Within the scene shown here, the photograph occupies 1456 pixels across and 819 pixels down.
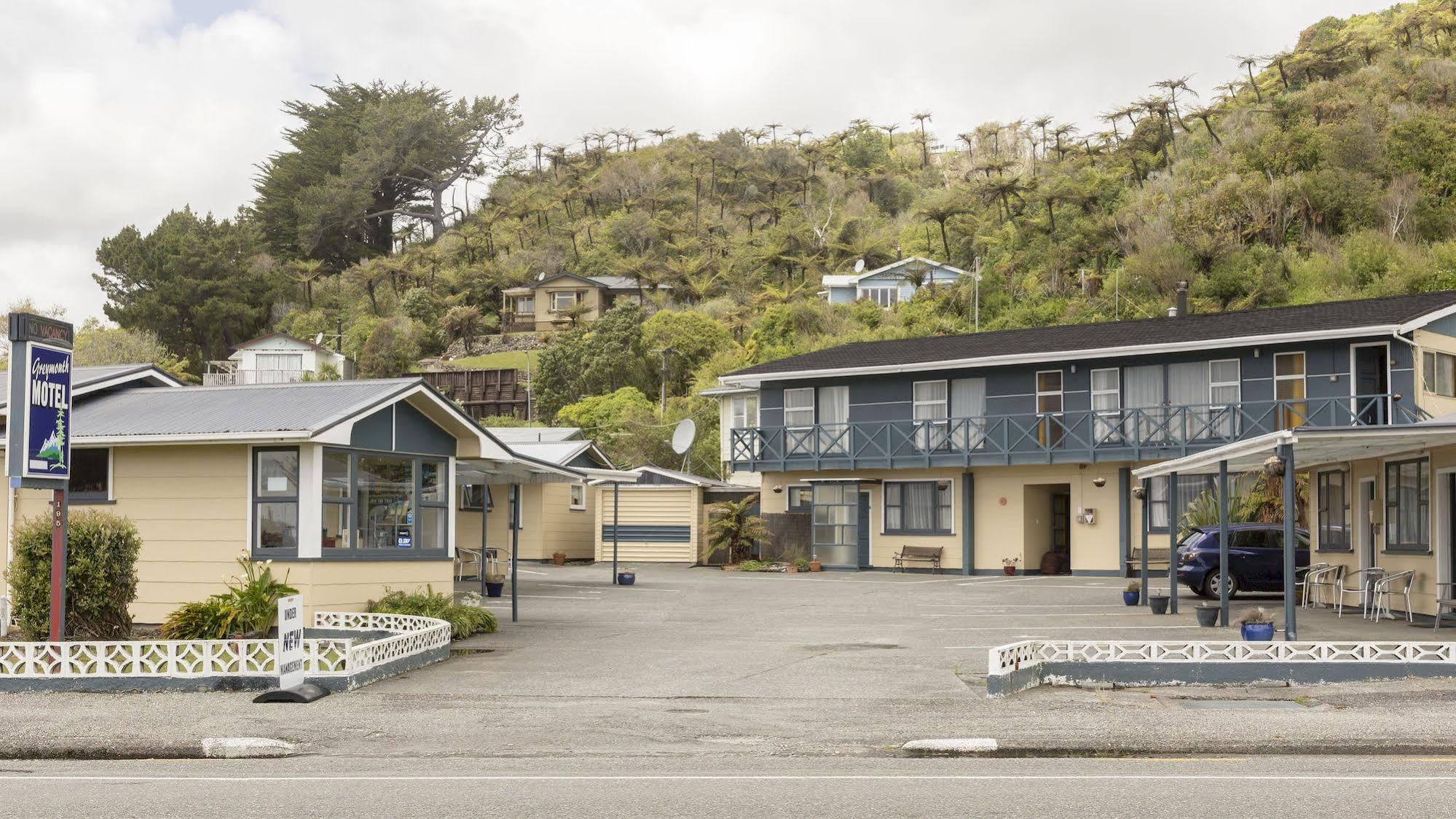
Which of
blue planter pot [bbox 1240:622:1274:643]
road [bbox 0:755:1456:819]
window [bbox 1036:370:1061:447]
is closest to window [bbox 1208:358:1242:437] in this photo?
window [bbox 1036:370:1061:447]

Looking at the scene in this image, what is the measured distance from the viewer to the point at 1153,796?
8.73 meters

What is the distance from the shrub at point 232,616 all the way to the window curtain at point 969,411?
2271cm

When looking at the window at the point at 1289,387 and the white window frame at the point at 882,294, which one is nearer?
the window at the point at 1289,387

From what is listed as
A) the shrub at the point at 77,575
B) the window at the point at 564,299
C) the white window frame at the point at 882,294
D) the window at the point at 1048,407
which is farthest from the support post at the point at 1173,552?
the window at the point at 564,299

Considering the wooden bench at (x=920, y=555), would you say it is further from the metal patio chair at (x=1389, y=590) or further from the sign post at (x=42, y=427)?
the sign post at (x=42, y=427)

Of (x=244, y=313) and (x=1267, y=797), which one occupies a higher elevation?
(x=244, y=313)

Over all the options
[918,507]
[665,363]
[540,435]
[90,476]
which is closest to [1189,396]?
[918,507]

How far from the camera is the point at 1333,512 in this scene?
2388 centimetres

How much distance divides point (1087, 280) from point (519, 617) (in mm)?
38498

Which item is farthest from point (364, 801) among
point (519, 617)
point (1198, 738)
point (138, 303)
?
point (138, 303)

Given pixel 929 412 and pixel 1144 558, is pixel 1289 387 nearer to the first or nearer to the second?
pixel 929 412

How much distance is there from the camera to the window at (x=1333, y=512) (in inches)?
915

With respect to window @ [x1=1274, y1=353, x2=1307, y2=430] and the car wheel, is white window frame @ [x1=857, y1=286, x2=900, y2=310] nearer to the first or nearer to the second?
window @ [x1=1274, y1=353, x2=1307, y2=430]

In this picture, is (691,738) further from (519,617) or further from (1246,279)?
(1246,279)
